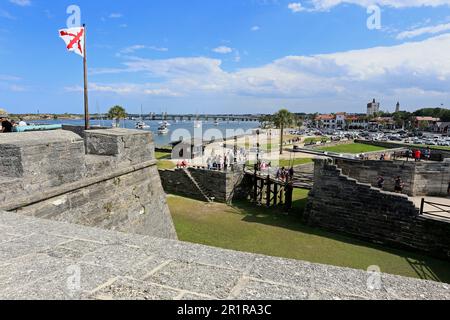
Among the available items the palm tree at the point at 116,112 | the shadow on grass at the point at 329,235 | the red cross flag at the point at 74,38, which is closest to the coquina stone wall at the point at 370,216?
the shadow on grass at the point at 329,235

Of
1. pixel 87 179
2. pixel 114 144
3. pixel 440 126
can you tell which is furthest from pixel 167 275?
pixel 440 126

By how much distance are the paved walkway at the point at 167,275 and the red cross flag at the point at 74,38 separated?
34.6 ft

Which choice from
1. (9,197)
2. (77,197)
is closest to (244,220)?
(77,197)

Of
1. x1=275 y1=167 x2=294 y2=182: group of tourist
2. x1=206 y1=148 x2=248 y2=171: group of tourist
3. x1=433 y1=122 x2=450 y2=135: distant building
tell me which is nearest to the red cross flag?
x1=206 y1=148 x2=248 y2=171: group of tourist

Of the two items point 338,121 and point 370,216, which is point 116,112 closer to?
point 370,216

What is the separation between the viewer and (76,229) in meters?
3.39

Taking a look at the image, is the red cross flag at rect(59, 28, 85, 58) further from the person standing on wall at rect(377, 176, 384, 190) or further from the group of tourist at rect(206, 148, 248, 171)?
the person standing on wall at rect(377, 176, 384, 190)

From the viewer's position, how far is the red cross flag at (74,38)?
36.9 feet

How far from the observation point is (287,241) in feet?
44.0

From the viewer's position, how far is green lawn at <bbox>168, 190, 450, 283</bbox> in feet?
37.1

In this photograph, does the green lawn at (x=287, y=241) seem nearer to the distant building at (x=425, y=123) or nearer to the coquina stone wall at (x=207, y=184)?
the coquina stone wall at (x=207, y=184)

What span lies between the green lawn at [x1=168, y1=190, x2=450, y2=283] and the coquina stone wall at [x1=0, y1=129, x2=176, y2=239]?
4377mm
